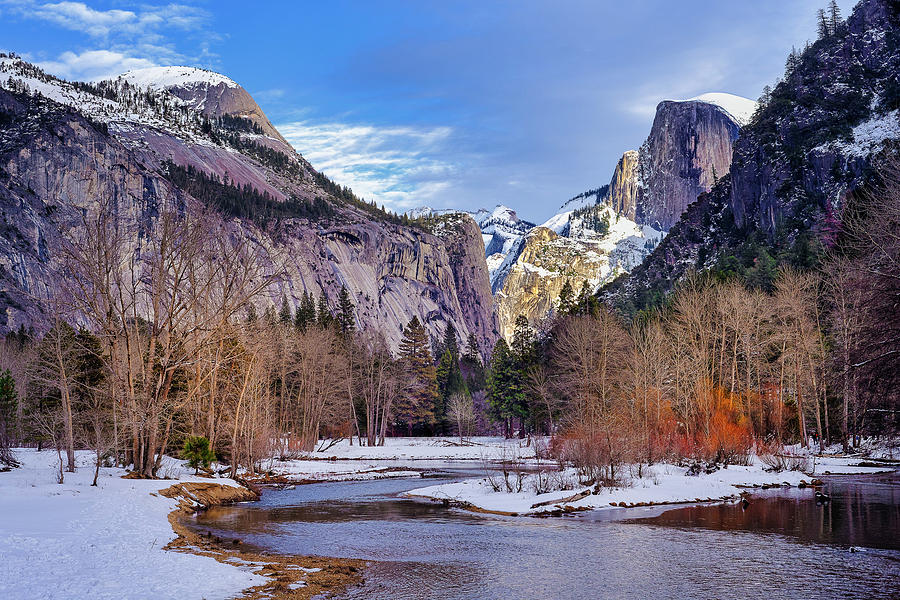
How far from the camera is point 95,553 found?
15.5 meters

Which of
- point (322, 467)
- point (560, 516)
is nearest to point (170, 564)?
point (560, 516)

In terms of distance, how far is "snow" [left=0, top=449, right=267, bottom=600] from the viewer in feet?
41.3

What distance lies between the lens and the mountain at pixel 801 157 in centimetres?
11062

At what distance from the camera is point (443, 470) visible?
174 ft

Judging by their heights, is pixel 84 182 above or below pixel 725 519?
above

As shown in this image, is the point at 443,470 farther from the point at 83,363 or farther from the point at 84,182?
the point at 84,182

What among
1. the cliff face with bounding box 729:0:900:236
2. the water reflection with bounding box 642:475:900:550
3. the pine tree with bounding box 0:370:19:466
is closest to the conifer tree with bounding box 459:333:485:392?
the cliff face with bounding box 729:0:900:236

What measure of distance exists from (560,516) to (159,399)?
66.8ft

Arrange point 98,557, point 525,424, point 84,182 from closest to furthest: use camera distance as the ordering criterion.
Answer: point 98,557
point 525,424
point 84,182

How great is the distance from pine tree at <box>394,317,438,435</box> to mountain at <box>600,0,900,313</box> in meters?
37.7

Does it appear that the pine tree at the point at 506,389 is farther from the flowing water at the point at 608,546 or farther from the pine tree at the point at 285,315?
the flowing water at the point at 608,546

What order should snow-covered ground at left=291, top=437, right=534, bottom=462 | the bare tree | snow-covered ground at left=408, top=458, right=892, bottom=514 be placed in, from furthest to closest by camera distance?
the bare tree < snow-covered ground at left=291, top=437, right=534, bottom=462 < snow-covered ground at left=408, top=458, right=892, bottom=514

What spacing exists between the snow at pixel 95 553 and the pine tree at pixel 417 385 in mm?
63412

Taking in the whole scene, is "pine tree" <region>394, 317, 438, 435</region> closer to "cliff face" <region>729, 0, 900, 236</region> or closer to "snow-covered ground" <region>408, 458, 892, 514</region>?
"snow-covered ground" <region>408, 458, 892, 514</region>
